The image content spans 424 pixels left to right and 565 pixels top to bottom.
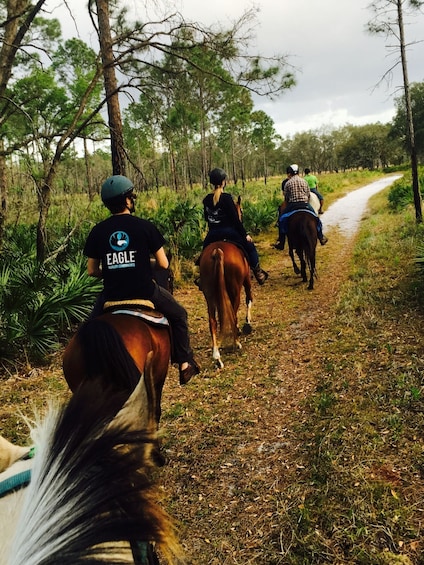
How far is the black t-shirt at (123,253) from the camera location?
3.27 metres

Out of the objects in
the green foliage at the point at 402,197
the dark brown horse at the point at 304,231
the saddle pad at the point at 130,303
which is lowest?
the saddle pad at the point at 130,303

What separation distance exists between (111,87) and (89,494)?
344 inches

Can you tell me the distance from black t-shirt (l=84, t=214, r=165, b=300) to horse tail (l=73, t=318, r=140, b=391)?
54 centimetres

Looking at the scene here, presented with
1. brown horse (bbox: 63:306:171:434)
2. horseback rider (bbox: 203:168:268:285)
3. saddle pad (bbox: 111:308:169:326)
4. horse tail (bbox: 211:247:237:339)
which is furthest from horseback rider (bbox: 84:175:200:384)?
horseback rider (bbox: 203:168:268:285)

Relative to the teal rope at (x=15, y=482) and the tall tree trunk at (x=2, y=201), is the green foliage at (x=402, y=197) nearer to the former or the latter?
the tall tree trunk at (x=2, y=201)

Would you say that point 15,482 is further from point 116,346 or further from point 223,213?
point 223,213

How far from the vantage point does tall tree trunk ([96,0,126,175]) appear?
793 centimetres

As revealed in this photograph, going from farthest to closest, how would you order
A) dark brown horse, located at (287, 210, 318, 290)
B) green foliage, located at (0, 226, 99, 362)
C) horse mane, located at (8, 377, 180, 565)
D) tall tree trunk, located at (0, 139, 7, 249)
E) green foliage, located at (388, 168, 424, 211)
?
1. green foliage, located at (388, 168, 424, 211)
2. dark brown horse, located at (287, 210, 318, 290)
3. tall tree trunk, located at (0, 139, 7, 249)
4. green foliage, located at (0, 226, 99, 362)
5. horse mane, located at (8, 377, 180, 565)

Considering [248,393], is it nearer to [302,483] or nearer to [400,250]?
[302,483]

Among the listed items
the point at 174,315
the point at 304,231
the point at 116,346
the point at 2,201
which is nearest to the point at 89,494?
the point at 116,346

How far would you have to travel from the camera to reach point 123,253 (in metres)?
3.27

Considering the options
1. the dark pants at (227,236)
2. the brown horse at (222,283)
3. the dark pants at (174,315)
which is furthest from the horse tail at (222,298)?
the dark pants at (174,315)

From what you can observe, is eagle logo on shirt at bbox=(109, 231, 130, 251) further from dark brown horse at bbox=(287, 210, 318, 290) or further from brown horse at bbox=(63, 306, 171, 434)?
dark brown horse at bbox=(287, 210, 318, 290)

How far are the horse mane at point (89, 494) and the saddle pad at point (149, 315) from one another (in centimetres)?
206
